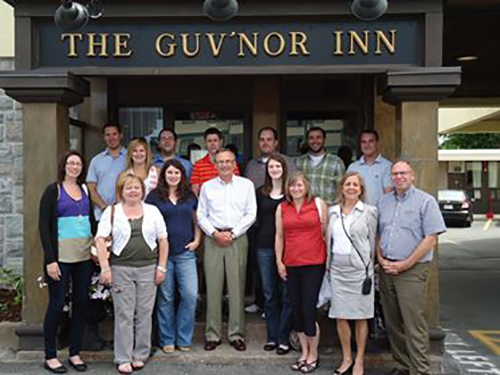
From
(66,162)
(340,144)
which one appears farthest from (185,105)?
(66,162)

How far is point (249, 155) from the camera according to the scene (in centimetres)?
749

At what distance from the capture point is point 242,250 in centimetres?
551

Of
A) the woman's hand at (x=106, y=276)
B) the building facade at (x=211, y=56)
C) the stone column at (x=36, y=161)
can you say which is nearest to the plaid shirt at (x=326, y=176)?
the building facade at (x=211, y=56)

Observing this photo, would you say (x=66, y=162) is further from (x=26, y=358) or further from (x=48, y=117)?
(x=26, y=358)

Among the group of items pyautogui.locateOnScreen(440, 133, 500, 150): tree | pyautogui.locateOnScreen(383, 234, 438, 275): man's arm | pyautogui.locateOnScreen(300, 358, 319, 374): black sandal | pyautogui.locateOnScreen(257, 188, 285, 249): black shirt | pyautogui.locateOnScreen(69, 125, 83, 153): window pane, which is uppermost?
pyautogui.locateOnScreen(440, 133, 500, 150): tree

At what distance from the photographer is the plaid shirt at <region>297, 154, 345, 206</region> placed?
5.80 meters

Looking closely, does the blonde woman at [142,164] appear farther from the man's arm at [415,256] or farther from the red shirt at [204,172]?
the man's arm at [415,256]

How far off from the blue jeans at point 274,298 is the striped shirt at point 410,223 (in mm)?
1076

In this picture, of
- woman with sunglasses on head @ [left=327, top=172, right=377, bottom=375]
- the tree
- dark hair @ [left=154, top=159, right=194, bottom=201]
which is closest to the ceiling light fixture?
woman with sunglasses on head @ [left=327, top=172, right=377, bottom=375]

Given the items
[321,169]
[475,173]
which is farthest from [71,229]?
[475,173]

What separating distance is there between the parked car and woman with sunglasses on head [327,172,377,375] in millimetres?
19386

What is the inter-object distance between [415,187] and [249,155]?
2656 millimetres

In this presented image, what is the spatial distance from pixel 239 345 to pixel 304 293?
0.92 meters

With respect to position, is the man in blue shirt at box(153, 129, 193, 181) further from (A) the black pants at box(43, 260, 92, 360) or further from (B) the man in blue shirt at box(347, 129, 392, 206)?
(B) the man in blue shirt at box(347, 129, 392, 206)
